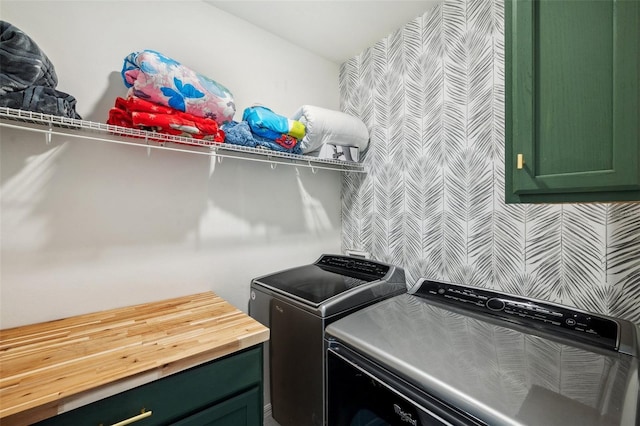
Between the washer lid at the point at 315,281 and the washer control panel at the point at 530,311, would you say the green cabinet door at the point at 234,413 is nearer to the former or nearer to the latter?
the washer lid at the point at 315,281

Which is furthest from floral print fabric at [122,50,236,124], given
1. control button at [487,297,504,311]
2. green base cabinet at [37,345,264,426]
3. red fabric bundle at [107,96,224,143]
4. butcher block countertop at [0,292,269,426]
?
control button at [487,297,504,311]

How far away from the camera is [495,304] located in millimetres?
1238

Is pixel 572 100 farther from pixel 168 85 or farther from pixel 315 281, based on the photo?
pixel 168 85

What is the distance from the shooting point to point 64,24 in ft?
3.82

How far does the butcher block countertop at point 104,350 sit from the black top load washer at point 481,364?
43 centimetres

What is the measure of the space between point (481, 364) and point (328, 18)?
1929 millimetres

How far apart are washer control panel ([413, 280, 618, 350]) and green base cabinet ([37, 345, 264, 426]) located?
96 cm

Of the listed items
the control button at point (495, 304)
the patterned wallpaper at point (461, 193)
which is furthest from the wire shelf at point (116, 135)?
the control button at point (495, 304)

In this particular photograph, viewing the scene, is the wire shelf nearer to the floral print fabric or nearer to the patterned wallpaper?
the floral print fabric

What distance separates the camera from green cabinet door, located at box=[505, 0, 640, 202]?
0.71m

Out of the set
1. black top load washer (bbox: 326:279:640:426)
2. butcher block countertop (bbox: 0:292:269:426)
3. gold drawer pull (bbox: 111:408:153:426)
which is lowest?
gold drawer pull (bbox: 111:408:153:426)

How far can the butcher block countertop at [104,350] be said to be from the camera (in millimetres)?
693

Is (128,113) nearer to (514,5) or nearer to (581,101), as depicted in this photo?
(514,5)

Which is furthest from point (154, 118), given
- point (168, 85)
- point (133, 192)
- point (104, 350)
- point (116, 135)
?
point (104, 350)
